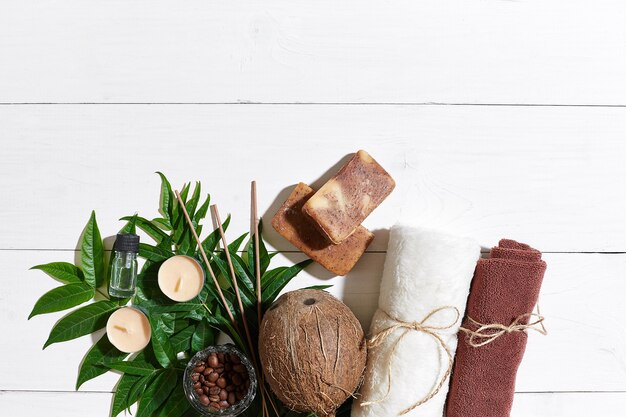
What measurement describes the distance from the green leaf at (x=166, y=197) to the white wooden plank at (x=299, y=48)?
0.16m

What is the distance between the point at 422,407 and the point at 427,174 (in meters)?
0.42

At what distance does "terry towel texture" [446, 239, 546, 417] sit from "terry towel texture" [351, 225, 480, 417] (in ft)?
0.10

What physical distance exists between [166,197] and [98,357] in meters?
0.34

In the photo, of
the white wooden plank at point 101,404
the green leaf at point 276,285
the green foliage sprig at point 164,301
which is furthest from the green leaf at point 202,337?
the white wooden plank at point 101,404

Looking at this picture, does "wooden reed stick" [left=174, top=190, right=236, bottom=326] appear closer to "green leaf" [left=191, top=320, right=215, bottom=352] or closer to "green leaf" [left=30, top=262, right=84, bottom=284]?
"green leaf" [left=191, top=320, right=215, bottom=352]

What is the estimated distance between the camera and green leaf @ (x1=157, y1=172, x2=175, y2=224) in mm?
1007

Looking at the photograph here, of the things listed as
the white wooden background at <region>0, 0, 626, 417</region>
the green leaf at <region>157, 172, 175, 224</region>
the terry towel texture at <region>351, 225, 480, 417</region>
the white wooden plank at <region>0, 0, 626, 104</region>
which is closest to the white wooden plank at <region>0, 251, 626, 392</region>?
the white wooden background at <region>0, 0, 626, 417</region>

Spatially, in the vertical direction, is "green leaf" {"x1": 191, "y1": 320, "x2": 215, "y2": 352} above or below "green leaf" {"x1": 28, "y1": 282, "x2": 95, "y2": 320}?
below

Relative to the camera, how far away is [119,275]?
999mm

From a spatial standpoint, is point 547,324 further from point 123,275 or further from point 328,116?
point 123,275

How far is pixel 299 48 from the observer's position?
1.01 meters

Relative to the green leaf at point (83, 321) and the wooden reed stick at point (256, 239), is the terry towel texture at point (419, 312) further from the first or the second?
the green leaf at point (83, 321)

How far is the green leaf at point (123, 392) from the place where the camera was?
1.02 metres

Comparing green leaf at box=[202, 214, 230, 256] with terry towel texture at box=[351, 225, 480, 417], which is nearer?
terry towel texture at box=[351, 225, 480, 417]
